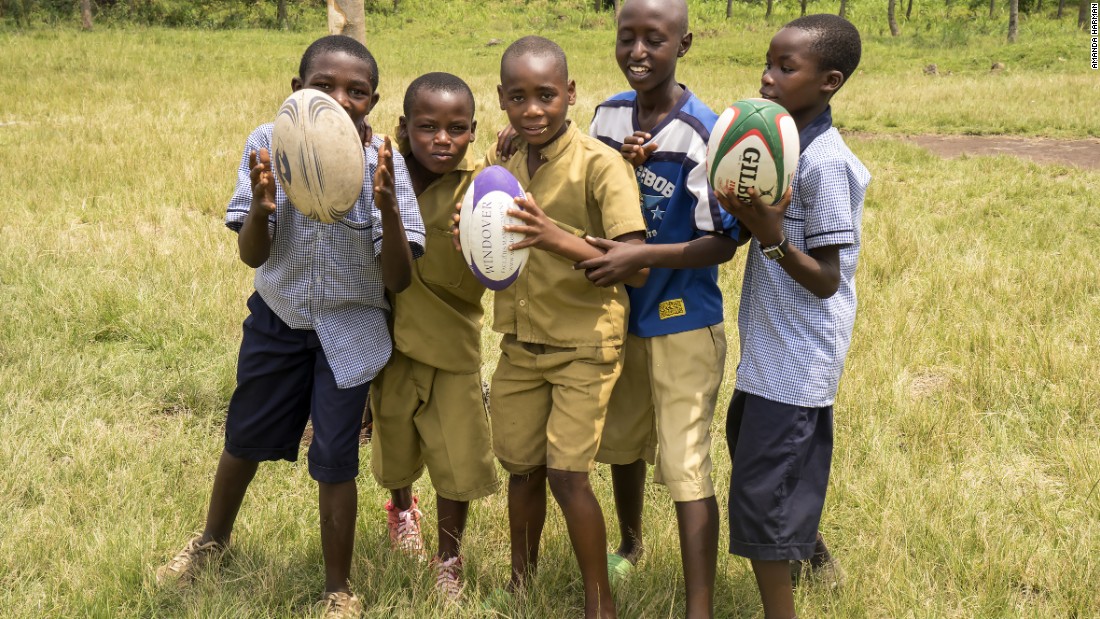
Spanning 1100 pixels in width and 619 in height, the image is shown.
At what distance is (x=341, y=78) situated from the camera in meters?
2.62

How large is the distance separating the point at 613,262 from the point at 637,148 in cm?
40

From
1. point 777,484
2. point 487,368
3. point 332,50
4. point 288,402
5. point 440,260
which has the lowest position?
point 487,368

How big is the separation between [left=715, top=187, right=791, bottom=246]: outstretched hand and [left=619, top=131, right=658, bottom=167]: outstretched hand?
0.44 metres

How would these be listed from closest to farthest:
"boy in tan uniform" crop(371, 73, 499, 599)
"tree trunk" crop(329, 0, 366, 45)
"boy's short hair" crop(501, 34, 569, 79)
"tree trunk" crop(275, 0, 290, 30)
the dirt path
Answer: "boy's short hair" crop(501, 34, 569, 79) < "boy in tan uniform" crop(371, 73, 499, 599) < "tree trunk" crop(329, 0, 366, 45) < the dirt path < "tree trunk" crop(275, 0, 290, 30)

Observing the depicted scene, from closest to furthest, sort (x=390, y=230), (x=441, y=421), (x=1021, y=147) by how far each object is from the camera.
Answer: (x=390, y=230) → (x=441, y=421) → (x=1021, y=147)

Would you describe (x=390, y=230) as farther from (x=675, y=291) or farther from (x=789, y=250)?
(x=789, y=250)

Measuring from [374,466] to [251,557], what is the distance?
504 millimetres

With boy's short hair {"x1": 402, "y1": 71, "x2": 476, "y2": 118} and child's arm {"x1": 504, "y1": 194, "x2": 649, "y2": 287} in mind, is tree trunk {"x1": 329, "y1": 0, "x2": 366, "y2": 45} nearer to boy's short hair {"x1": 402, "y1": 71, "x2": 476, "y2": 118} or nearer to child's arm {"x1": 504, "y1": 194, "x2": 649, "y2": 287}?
boy's short hair {"x1": 402, "y1": 71, "x2": 476, "y2": 118}

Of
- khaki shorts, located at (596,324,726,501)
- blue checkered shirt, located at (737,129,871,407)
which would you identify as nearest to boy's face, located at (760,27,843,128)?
blue checkered shirt, located at (737,129,871,407)

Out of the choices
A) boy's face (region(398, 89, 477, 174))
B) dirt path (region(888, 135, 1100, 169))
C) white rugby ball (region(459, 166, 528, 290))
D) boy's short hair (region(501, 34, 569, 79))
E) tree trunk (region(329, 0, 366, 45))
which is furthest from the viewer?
dirt path (region(888, 135, 1100, 169))

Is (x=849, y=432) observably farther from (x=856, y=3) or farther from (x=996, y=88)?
(x=856, y=3)

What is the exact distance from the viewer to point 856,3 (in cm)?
4138

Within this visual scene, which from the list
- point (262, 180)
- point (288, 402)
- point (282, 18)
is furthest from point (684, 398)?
point (282, 18)

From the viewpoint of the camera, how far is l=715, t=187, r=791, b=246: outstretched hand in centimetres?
225
